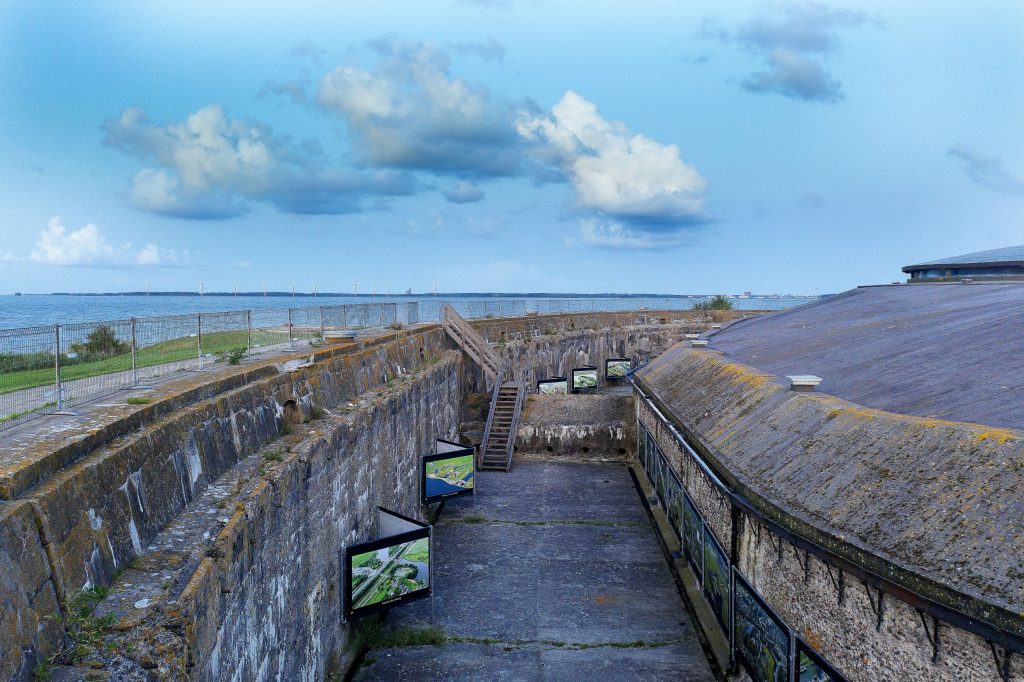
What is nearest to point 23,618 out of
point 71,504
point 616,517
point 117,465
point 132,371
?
point 71,504

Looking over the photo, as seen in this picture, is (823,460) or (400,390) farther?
(400,390)

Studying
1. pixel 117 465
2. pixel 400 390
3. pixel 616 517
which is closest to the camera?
pixel 117 465

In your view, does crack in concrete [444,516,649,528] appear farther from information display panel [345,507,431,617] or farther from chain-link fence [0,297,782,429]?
chain-link fence [0,297,782,429]

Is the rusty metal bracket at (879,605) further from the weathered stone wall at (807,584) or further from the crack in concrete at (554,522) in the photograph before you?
the crack in concrete at (554,522)

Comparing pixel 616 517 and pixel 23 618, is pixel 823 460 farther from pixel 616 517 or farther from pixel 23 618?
pixel 616 517

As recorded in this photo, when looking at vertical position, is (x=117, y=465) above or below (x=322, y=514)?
above

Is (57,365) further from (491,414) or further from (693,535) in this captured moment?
(491,414)

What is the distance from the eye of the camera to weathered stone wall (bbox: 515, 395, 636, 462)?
64.6 ft

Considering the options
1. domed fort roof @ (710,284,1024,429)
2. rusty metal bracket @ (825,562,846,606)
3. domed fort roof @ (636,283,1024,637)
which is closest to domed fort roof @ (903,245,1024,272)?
domed fort roof @ (710,284,1024,429)

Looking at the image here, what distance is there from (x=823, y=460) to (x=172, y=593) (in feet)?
20.1

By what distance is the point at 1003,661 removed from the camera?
429cm

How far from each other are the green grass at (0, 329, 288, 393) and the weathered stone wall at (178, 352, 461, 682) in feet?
6.66

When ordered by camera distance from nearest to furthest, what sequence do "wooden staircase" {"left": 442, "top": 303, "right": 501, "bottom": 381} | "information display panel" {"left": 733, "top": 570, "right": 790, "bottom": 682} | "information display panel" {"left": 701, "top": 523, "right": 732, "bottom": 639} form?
1. "information display panel" {"left": 733, "top": 570, "right": 790, "bottom": 682}
2. "information display panel" {"left": 701, "top": 523, "right": 732, "bottom": 639}
3. "wooden staircase" {"left": 442, "top": 303, "right": 501, "bottom": 381}

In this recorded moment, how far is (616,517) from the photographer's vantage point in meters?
14.5
